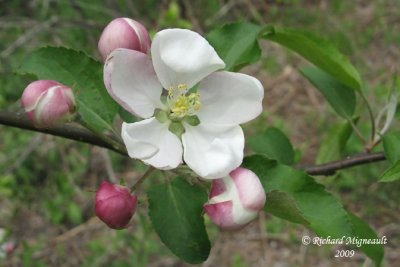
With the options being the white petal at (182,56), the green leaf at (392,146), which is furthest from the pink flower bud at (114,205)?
the green leaf at (392,146)

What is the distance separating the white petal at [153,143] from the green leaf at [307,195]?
133 mm

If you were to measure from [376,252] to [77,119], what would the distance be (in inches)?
25.9

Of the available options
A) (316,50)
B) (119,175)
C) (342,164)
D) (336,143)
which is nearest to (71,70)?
(316,50)

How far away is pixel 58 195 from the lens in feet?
10.1

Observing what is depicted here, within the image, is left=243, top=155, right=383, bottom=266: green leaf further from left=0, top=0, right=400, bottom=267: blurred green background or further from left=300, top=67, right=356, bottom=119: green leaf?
left=0, top=0, right=400, bottom=267: blurred green background

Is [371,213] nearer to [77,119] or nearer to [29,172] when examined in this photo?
[29,172]

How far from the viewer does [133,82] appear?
104cm

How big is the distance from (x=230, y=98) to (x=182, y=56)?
12 centimetres

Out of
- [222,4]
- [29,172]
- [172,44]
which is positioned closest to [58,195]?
[29,172]

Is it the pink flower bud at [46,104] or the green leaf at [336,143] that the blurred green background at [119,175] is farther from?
the pink flower bud at [46,104]

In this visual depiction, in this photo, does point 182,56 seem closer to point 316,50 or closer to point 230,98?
point 230,98

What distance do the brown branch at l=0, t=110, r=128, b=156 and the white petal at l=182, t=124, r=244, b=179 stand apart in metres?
0.13

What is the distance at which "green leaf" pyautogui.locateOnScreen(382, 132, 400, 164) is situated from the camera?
1.15 meters

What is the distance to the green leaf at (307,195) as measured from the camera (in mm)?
1022
